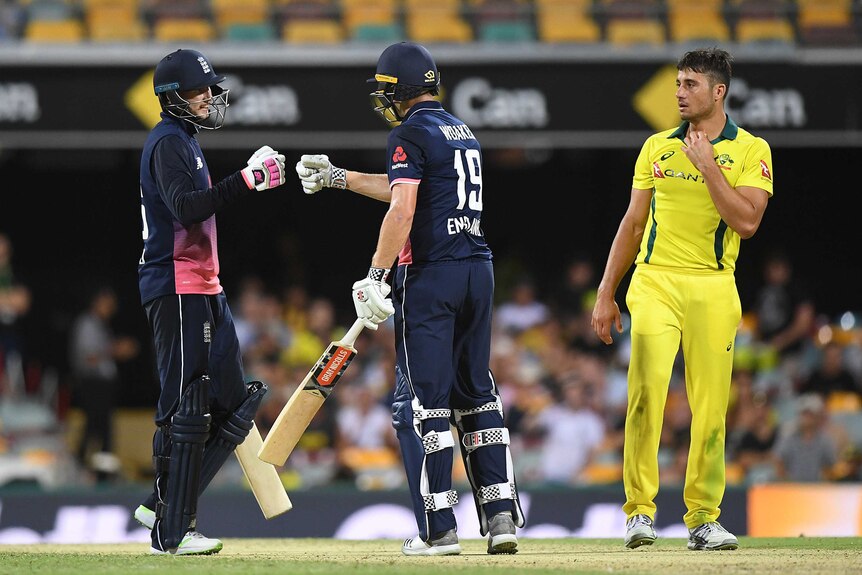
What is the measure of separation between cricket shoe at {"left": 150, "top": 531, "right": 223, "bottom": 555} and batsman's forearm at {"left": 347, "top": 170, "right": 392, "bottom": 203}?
1647mm

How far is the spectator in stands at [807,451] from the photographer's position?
35.2 ft

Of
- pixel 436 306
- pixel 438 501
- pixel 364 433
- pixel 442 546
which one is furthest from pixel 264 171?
pixel 364 433

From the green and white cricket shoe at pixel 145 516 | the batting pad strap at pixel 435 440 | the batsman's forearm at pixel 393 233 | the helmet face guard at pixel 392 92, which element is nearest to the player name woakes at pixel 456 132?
the helmet face guard at pixel 392 92

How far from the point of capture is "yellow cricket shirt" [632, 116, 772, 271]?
579 cm

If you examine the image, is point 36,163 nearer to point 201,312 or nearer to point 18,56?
point 18,56

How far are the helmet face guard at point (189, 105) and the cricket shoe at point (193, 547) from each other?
177 cm

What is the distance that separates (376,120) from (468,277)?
18.8 ft

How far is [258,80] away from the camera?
36.6ft

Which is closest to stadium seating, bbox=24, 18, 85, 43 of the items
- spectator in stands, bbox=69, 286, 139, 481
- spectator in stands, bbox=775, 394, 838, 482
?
spectator in stands, bbox=69, 286, 139, 481

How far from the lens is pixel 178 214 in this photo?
18.6 ft

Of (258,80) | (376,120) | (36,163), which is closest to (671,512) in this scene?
(376,120)

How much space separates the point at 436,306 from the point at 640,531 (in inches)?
50.8

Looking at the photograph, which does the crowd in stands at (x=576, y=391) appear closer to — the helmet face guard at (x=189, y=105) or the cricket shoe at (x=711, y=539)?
the cricket shoe at (x=711, y=539)

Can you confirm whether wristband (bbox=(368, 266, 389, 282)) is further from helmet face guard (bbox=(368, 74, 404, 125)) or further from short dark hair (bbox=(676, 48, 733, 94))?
short dark hair (bbox=(676, 48, 733, 94))
